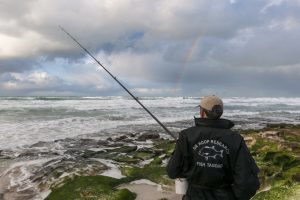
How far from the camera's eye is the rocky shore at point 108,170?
9570mm

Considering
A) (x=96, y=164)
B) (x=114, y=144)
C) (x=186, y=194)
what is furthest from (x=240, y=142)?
(x=114, y=144)

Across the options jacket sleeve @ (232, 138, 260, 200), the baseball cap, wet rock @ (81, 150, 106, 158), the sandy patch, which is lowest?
wet rock @ (81, 150, 106, 158)

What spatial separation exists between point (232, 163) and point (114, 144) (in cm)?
1709

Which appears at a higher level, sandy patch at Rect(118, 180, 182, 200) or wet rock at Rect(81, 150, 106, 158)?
sandy patch at Rect(118, 180, 182, 200)

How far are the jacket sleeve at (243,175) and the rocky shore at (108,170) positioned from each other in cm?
400

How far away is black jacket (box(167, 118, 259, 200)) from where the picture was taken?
12.2 ft

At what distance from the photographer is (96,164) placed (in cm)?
1479

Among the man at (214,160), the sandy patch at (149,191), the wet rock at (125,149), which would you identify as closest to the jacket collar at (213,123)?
the man at (214,160)

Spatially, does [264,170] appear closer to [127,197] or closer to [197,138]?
[127,197]

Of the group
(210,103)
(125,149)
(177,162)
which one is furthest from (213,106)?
(125,149)

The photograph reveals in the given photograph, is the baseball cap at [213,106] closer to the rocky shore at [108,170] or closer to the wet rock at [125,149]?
the rocky shore at [108,170]

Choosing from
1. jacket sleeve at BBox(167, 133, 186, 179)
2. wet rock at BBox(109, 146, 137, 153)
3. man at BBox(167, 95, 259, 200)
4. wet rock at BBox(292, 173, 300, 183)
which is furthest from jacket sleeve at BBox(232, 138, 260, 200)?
wet rock at BBox(109, 146, 137, 153)

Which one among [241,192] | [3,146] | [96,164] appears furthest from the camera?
[3,146]

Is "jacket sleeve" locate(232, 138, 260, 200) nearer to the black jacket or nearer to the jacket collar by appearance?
the black jacket
